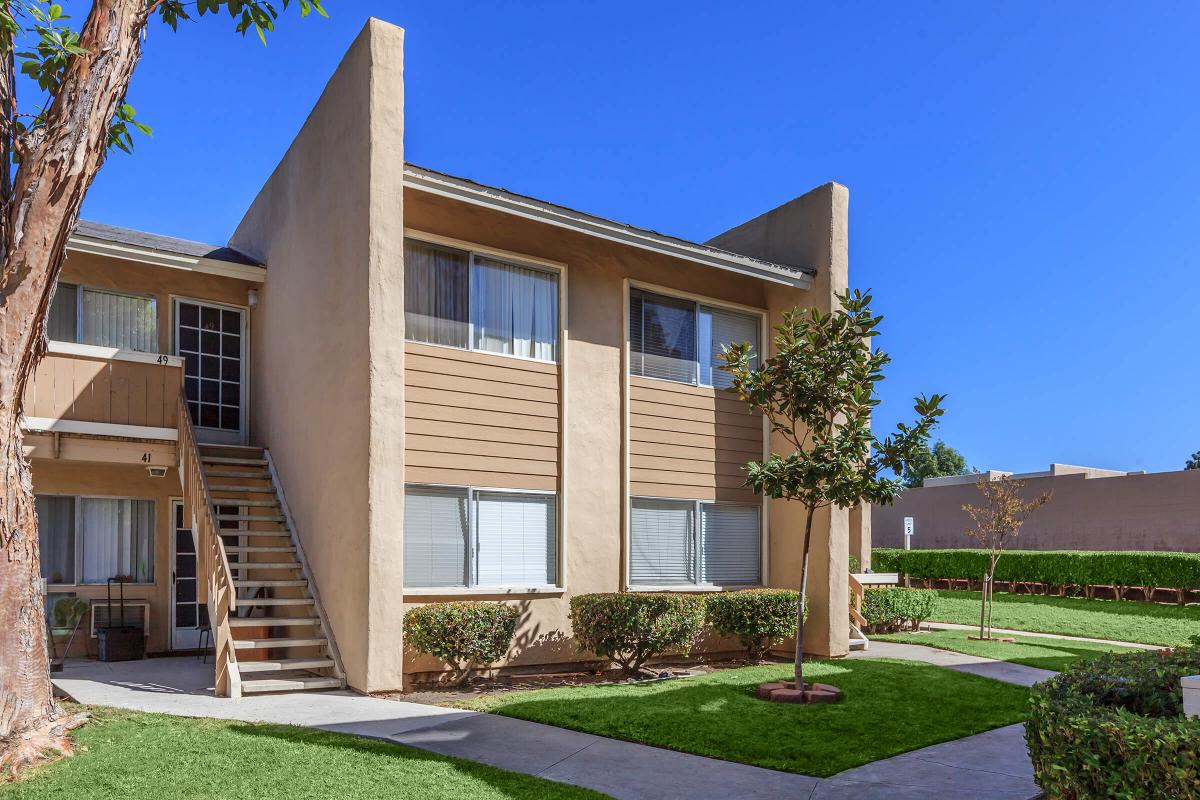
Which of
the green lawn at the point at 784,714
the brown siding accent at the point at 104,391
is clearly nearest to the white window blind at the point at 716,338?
the green lawn at the point at 784,714

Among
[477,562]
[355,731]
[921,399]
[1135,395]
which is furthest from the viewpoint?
[1135,395]

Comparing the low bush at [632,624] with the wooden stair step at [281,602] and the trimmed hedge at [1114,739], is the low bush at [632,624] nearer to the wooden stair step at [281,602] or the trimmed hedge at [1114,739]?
the wooden stair step at [281,602]

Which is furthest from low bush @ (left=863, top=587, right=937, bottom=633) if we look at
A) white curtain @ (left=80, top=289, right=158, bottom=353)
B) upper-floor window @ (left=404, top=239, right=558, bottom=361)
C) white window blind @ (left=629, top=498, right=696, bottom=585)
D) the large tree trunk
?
the large tree trunk

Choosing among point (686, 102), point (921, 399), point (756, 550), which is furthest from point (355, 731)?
point (686, 102)

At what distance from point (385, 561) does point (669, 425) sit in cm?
497

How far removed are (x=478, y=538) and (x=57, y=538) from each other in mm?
6203

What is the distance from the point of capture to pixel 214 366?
13852 mm

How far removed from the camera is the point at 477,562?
11.4m

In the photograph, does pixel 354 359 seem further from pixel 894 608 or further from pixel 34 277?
pixel 894 608

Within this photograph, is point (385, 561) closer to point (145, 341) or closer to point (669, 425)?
point (669, 425)

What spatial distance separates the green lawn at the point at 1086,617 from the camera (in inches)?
707

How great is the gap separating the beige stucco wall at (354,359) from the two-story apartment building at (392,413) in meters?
0.04

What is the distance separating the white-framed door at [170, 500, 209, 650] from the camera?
13281 millimetres

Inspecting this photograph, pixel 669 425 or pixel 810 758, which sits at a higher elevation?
pixel 669 425
